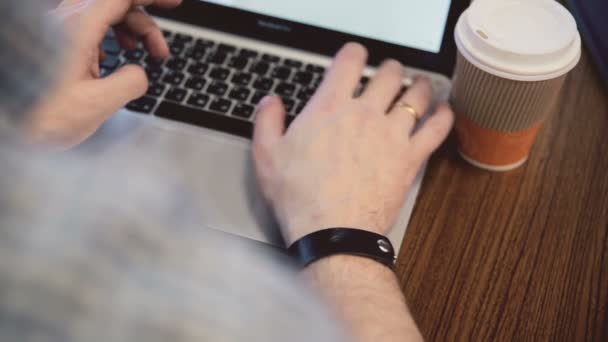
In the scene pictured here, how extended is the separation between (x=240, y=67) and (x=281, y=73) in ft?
0.16

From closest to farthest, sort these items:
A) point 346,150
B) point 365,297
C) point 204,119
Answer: point 365,297 → point 346,150 → point 204,119

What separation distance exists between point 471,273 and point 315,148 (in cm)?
18

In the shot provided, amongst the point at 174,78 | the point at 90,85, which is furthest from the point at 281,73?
the point at 90,85

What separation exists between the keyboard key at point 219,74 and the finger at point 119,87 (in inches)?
5.4

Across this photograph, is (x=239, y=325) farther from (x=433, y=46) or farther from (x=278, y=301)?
(x=433, y=46)

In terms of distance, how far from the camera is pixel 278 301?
0.24 m

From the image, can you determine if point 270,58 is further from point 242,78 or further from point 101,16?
point 101,16

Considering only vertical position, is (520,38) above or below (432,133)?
above

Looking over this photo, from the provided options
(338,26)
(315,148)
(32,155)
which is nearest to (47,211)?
(32,155)

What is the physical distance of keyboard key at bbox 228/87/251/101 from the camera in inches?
26.2

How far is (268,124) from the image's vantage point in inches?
23.2

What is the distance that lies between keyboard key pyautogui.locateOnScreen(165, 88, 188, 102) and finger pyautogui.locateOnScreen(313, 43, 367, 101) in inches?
6.3

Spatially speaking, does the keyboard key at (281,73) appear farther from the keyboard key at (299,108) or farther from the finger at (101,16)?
the finger at (101,16)

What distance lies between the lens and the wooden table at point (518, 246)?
514mm
